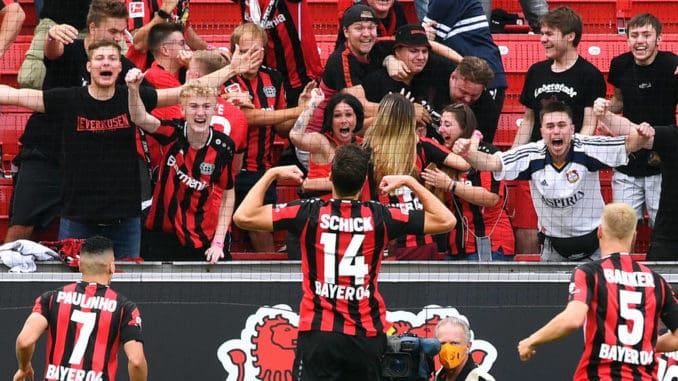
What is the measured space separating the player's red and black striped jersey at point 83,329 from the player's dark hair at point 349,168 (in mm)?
1280

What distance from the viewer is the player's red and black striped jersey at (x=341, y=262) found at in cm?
672

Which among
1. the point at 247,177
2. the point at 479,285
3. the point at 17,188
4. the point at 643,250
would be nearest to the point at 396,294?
the point at 479,285

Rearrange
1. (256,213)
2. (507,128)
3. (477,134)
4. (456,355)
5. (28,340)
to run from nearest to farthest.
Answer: (28,340) < (256,213) < (456,355) < (477,134) < (507,128)

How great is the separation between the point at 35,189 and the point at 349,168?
2.83 metres

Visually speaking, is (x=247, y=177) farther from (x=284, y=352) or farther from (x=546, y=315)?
(x=546, y=315)

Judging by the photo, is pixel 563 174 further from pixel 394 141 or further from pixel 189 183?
pixel 189 183

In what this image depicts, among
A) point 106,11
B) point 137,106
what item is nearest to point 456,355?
point 137,106

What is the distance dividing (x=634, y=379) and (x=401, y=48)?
3339 millimetres

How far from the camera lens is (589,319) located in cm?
637

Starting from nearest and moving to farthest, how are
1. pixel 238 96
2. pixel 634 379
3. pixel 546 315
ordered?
pixel 634 379
pixel 546 315
pixel 238 96

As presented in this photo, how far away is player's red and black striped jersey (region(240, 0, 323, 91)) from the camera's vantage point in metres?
9.55

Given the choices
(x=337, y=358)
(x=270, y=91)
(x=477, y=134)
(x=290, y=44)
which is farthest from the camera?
(x=290, y=44)

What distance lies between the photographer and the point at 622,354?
6309 mm

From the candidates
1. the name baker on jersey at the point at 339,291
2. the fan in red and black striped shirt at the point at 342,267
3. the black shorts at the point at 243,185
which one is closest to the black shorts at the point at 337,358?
the fan in red and black striped shirt at the point at 342,267
